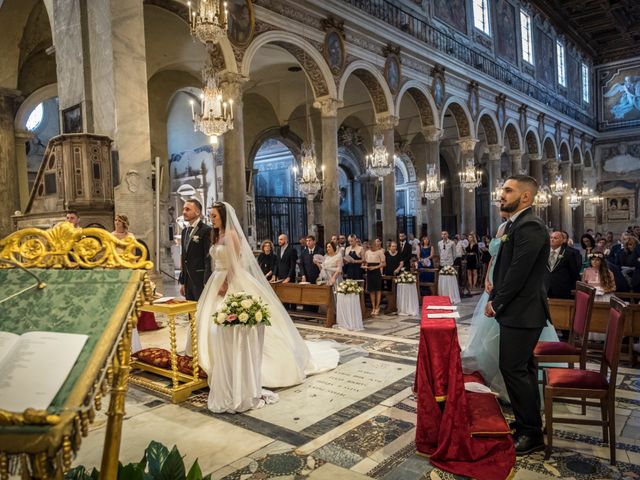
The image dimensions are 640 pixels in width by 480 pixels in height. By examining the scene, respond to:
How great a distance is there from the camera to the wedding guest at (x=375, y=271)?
937 cm

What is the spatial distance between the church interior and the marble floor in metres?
0.02

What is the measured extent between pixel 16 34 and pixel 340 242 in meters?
9.39

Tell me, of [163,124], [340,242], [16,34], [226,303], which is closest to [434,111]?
[340,242]

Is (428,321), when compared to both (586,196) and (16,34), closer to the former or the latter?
(16,34)

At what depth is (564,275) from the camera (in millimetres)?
6547

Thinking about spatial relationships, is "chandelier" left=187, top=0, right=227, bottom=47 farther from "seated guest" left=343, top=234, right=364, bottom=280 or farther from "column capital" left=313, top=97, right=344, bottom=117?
"column capital" left=313, top=97, right=344, bottom=117

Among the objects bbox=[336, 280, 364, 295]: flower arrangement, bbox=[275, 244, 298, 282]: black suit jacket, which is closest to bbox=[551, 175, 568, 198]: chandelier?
bbox=[275, 244, 298, 282]: black suit jacket

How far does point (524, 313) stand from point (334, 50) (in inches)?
413

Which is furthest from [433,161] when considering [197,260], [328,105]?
[197,260]

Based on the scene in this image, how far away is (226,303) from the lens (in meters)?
4.25

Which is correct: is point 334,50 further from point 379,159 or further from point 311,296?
point 311,296

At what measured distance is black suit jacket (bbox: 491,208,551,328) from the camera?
3.31 meters

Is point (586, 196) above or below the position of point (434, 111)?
below

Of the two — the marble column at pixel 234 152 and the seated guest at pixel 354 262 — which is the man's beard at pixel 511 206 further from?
the marble column at pixel 234 152
